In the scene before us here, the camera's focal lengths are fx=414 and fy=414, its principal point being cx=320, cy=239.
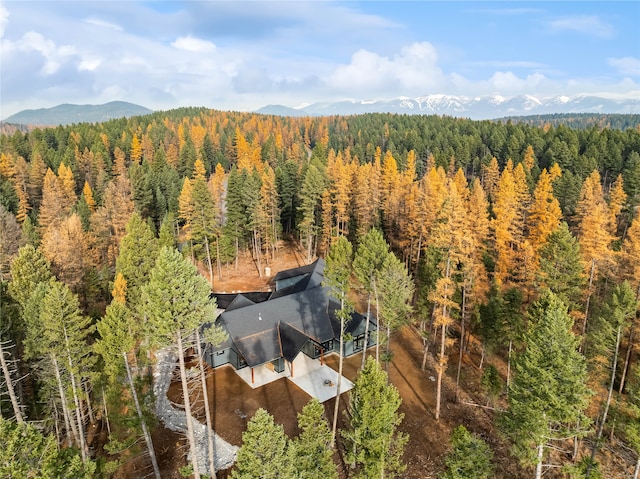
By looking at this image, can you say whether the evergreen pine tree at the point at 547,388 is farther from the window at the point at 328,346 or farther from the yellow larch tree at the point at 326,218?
the yellow larch tree at the point at 326,218

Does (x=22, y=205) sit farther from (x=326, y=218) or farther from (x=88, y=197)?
(x=326, y=218)

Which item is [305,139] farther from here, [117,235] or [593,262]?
[593,262]

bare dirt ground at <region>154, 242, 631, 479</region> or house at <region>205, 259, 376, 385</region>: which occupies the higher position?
house at <region>205, 259, 376, 385</region>

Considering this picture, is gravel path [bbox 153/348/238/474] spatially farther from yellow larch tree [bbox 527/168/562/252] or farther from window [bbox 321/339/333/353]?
yellow larch tree [bbox 527/168/562/252]

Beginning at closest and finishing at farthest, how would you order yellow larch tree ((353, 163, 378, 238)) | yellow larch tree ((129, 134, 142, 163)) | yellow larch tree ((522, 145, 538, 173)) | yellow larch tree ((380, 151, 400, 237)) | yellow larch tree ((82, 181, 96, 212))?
1. yellow larch tree ((353, 163, 378, 238))
2. yellow larch tree ((380, 151, 400, 237))
3. yellow larch tree ((82, 181, 96, 212))
4. yellow larch tree ((522, 145, 538, 173))
5. yellow larch tree ((129, 134, 142, 163))

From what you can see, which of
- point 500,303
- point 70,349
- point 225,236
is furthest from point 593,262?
point 225,236

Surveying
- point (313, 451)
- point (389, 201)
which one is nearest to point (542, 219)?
point (389, 201)

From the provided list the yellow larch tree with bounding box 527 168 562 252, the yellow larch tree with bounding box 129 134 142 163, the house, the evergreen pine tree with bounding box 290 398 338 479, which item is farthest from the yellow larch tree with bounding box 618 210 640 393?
the yellow larch tree with bounding box 129 134 142 163
